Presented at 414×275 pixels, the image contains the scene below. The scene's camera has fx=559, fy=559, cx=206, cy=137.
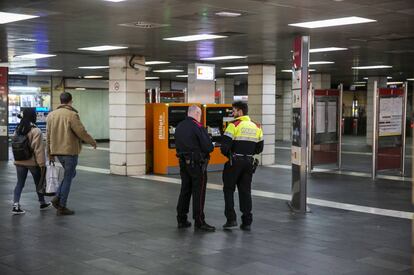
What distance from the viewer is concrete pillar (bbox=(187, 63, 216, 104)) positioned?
14.2m

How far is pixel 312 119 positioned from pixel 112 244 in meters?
8.94

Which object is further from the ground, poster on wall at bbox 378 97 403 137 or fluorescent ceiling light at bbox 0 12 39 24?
fluorescent ceiling light at bbox 0 12 39 24

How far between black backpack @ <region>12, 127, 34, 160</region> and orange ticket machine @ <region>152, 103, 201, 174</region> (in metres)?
5.48

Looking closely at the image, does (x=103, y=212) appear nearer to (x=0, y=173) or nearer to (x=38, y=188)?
(x=38, y=188)

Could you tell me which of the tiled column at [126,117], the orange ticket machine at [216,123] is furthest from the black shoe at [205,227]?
the orange ticket machine at [216,123]

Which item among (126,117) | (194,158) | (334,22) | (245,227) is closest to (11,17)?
(194,158)

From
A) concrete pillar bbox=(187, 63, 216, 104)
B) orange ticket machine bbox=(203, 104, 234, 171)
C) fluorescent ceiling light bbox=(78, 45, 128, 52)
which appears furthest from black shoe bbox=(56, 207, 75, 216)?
concrete pillar bbox=(187, 63, 216, 104)

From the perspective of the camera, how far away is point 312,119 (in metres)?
14.3

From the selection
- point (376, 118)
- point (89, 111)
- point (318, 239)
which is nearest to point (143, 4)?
point (318, 239)

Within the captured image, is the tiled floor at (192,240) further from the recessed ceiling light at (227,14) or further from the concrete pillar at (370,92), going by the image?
the concrete pillar at (370,92)

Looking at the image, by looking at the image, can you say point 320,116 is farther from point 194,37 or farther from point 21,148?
point 21,148

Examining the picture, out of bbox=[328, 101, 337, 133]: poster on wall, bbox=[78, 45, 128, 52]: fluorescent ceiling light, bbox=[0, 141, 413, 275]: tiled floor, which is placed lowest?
bbox=[0, 141, 413, 275]: tiled floor

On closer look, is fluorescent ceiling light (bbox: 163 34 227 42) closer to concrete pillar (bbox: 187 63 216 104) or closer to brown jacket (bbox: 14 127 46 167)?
brown jacket (bbox: 14 127 46 167)

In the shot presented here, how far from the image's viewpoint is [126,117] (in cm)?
1314
